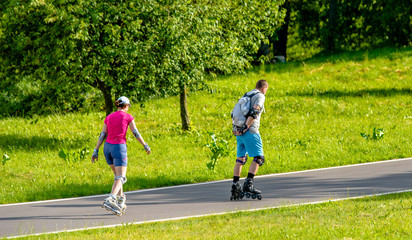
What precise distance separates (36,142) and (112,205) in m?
8.27

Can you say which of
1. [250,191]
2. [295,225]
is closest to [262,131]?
[250,191]

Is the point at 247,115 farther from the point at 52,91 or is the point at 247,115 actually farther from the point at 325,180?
the point at 52,91

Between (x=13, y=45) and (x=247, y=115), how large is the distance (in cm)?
800

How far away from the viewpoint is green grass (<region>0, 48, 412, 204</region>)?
11.9 metres

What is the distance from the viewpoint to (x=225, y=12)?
1549 cm

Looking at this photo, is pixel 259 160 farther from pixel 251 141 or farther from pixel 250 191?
pixel 250 191

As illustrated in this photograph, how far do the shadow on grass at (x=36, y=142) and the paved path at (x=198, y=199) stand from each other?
531 cm

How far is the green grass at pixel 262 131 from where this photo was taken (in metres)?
11.9

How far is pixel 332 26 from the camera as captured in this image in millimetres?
28453

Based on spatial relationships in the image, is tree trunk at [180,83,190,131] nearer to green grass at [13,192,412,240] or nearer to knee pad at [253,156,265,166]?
knee pad at [253,156,265,166]

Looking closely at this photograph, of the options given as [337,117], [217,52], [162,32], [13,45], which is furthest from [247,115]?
[337,117]

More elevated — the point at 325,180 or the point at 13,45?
the point at 13,45

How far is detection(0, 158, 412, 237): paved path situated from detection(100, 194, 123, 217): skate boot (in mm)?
111

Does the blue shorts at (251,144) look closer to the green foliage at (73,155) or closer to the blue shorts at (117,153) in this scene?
→ the blue shorts at (117,153)
